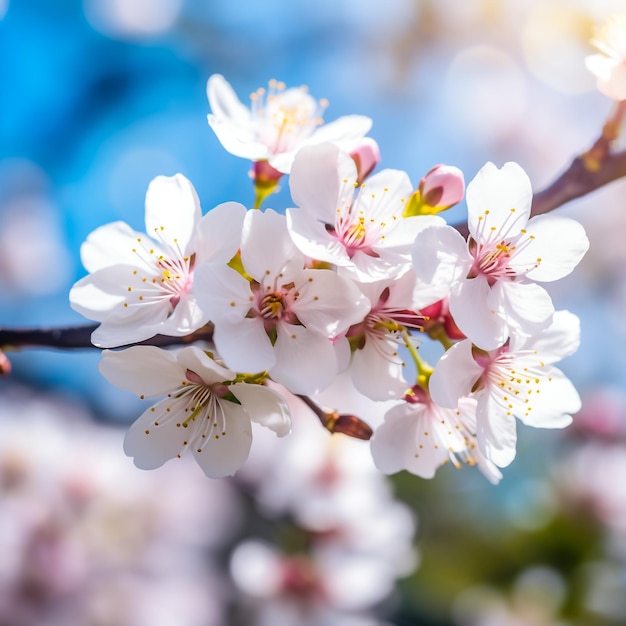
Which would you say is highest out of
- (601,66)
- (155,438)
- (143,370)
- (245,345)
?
(601,66)

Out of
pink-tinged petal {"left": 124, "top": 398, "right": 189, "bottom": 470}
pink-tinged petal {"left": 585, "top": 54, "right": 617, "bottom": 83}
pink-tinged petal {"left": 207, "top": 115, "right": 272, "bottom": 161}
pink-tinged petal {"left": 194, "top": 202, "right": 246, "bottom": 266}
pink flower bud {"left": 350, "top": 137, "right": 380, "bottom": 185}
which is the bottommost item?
pink-tinged petal {"left": 124, "top": 398, "right": 189, "bottom": 470}

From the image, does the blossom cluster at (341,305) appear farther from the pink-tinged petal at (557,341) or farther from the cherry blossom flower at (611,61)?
the cherry blossom flower at (611,61)

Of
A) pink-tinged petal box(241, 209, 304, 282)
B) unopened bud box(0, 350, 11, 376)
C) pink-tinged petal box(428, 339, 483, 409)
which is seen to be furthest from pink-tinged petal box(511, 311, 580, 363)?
unopened bud box(0, 350, 11, 376)

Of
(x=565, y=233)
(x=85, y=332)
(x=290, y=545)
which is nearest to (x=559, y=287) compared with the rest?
(x=290, y=545)

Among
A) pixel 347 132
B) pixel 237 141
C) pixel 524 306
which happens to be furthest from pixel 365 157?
pixel 524 306

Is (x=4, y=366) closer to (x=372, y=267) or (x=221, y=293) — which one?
(x=221, y=293)

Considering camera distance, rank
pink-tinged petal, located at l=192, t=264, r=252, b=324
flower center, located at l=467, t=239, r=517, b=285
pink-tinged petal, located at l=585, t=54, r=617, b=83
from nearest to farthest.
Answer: pink-tinged petal, located at l=192, t=264, r=252, b=324
flower center, located at l=467, t=239, r=517, b=285
pink-tinged petal, located at l=585, t=54, r=617, b=83

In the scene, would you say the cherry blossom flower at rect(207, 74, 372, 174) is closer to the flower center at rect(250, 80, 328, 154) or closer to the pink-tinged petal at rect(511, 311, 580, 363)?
the flower center at rect(250, 80, 328, 154)
